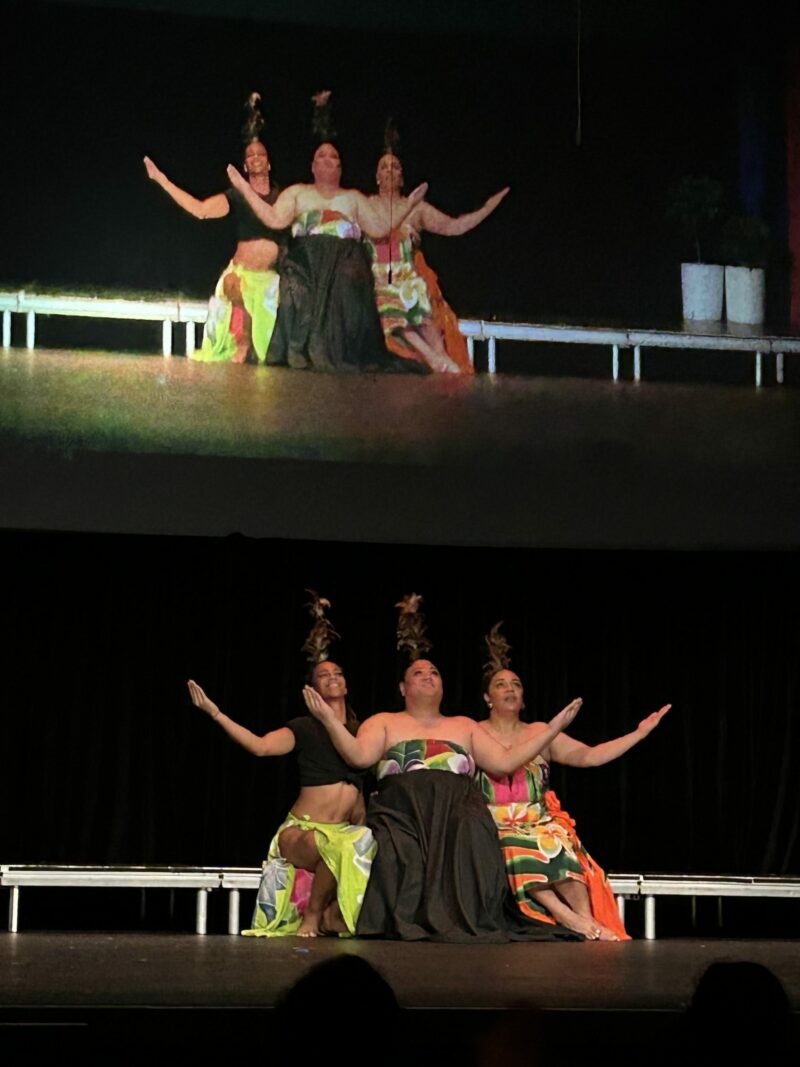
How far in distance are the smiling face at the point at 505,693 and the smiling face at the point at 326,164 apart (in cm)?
233

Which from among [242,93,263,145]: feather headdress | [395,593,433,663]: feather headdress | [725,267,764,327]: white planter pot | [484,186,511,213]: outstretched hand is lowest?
[395,593,433,663]: feather headdress

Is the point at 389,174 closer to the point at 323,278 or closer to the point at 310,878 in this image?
the point at 323,278

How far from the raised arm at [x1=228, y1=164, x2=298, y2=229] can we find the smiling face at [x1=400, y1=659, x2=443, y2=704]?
217 cm

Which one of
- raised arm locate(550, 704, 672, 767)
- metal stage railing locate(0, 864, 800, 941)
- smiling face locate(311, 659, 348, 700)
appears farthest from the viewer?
metal stage railing locate(0, 864, 800, 941)

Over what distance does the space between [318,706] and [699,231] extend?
113 inches

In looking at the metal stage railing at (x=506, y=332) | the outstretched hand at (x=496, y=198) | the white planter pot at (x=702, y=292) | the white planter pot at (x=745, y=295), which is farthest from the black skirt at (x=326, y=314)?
the white planter pot at (x=745, y=295)

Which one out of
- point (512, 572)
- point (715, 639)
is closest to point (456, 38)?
point (512, 572)

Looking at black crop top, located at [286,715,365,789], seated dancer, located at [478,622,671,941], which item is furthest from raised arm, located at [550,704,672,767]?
black crop top, located at [286,715,365,789]

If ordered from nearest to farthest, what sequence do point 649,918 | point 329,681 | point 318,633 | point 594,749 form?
point 329,681, point 594,749, point 318,633, point 649,918

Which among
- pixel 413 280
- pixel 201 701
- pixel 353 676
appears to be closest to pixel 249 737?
pixel 201 701

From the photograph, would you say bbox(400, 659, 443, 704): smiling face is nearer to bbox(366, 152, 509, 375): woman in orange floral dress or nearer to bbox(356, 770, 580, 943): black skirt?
bbox(356, 770, 580, 943): black skirt

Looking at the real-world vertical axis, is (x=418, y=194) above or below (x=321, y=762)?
above

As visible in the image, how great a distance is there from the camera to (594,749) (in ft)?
23.1

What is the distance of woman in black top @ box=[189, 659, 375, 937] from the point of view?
632cm
